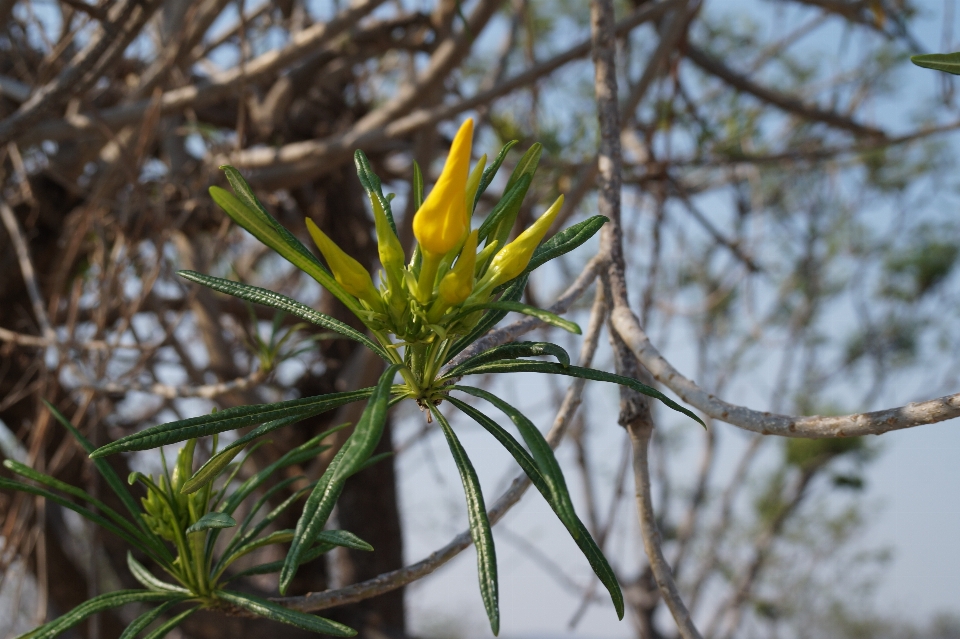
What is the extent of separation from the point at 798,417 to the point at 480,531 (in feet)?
0.69

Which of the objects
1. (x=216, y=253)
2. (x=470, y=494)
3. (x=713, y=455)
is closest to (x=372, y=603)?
(x=216, y=253)

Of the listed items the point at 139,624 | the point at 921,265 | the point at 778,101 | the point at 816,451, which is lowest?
the point at 139,624

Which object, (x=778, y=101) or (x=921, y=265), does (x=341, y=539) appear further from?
(x=921, y=265)

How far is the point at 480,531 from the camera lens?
46 centimetres

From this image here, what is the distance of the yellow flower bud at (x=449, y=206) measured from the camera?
0.41m

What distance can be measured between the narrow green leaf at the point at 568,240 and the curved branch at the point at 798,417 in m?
0.11

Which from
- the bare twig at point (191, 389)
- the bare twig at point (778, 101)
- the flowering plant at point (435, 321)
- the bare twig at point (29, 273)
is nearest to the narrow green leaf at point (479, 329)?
the flowering plant at point (435, 321)

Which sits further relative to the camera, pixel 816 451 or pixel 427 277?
pixel 816 451

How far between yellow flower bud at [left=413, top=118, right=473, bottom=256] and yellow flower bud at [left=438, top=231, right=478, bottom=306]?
1cm

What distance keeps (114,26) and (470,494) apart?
0.99m

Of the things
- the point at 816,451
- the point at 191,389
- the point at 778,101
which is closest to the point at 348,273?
the point at 191,389

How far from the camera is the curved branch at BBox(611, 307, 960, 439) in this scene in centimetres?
42

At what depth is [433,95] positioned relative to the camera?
175cm

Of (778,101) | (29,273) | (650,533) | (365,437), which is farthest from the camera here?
(778,101)
